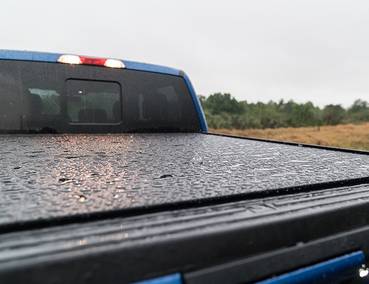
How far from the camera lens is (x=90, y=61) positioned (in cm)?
343

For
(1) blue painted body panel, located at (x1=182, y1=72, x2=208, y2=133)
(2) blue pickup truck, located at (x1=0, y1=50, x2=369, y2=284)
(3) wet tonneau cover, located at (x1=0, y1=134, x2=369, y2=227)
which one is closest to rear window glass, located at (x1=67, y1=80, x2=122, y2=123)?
(1) blue painted body panel, located at (x1=182, y1=72, x2=208, y2=133)

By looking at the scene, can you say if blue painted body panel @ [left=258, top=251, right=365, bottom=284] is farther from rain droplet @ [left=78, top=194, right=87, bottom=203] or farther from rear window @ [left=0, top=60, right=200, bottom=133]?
rear window @ [left=0, top=60, right=200, bottom=133]

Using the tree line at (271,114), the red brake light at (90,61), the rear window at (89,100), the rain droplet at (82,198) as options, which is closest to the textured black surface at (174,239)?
the rain droplet at (82,198)

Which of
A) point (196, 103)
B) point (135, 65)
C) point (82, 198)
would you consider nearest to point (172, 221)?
point (82, 198)

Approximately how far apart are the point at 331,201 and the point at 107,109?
8.62ft

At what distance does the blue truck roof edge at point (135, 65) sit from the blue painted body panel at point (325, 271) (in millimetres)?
2837

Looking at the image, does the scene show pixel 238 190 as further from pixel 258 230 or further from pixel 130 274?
pixel 130 274

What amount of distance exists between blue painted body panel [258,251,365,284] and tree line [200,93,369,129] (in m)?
36.1

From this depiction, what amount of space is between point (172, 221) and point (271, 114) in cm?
6272

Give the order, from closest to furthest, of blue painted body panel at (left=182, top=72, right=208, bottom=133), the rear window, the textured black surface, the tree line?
1. the textured black surface
2. the rear window
3. blue painted body panel at (left=182, top=72, right=208, bottom=133)
4. the tree line

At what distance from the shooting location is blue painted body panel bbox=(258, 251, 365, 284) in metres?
1.01

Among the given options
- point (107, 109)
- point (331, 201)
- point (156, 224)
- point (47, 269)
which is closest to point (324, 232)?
point (331, 201)

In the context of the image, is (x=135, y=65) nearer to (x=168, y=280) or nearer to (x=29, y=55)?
(x=29, y=55)

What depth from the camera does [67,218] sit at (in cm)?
94
